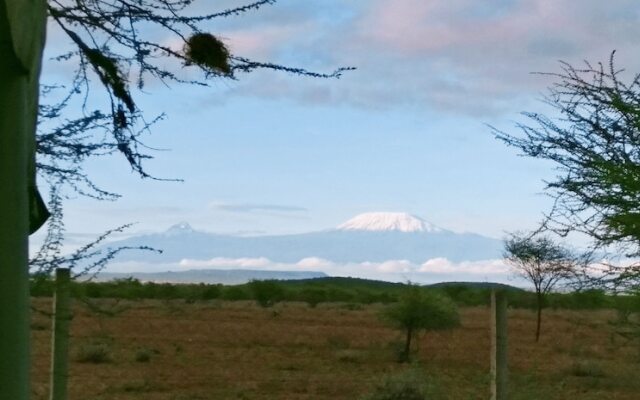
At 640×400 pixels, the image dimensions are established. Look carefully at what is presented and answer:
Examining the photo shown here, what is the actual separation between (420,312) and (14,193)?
2554 cm

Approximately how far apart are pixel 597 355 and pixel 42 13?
93.2ft

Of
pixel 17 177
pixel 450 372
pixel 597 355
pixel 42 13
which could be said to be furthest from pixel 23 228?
pixel 597 355

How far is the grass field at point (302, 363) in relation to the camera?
57.4ft

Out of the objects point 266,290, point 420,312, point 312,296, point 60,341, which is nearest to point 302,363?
point 420,312

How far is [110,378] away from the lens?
2008cm

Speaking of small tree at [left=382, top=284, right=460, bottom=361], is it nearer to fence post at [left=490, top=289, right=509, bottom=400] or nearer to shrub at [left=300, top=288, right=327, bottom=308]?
fence post at [left=490, top=289, right=509, bottom=400]

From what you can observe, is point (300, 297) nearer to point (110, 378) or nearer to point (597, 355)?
point (597, 355)

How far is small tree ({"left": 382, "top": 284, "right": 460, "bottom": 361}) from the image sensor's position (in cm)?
2691

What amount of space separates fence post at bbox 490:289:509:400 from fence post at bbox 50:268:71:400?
→ 113 inches

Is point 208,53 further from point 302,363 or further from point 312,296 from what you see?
point 312,296

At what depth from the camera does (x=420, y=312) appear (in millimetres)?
27078

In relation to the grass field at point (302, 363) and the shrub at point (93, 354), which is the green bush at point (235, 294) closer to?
the grass field at point (302, 363)

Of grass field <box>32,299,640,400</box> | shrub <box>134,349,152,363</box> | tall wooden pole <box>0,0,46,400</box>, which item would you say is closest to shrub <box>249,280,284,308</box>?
grass field <box>32,299,640,400</box>

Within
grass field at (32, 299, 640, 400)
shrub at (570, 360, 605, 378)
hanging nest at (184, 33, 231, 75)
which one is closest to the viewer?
hanging nest at (184, 33, 231, 75)
